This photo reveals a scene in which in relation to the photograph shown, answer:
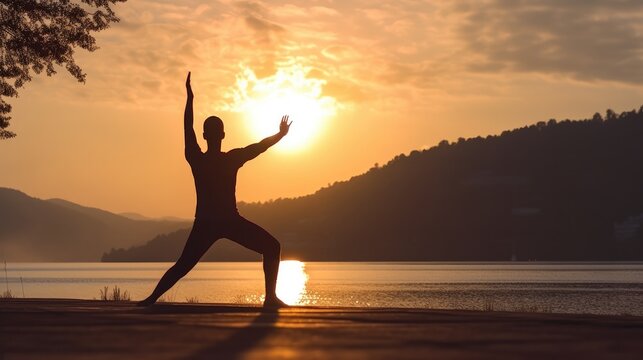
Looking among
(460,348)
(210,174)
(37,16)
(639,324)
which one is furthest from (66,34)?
(460,348)

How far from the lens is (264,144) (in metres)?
12.9

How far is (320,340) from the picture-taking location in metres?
7.34

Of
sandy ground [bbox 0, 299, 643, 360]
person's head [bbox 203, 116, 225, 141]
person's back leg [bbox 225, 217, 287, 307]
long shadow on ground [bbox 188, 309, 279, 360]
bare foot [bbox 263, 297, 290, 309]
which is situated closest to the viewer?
long shadow on ground [bbox 188, 309, 279, 360]

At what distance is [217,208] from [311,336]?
207 inches

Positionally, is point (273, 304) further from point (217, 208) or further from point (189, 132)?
point (189, 132)

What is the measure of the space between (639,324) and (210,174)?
5.42 meters

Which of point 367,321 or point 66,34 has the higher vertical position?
point 66,34

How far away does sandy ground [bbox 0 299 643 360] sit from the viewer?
6438mm

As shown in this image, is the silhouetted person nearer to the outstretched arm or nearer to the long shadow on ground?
the outstretched arm

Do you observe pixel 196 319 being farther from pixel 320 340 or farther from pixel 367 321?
pixel 320 340

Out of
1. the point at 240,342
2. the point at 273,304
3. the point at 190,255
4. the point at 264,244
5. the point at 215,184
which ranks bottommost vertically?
the point at 240,342

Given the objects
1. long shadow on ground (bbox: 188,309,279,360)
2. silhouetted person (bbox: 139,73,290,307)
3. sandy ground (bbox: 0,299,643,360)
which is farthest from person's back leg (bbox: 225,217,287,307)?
long shadow on ground (bbox: 188,309,279,360)

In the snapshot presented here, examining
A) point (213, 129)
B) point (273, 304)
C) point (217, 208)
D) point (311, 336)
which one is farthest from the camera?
point (213, 129)

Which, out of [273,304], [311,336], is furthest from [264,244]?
[311,336]
